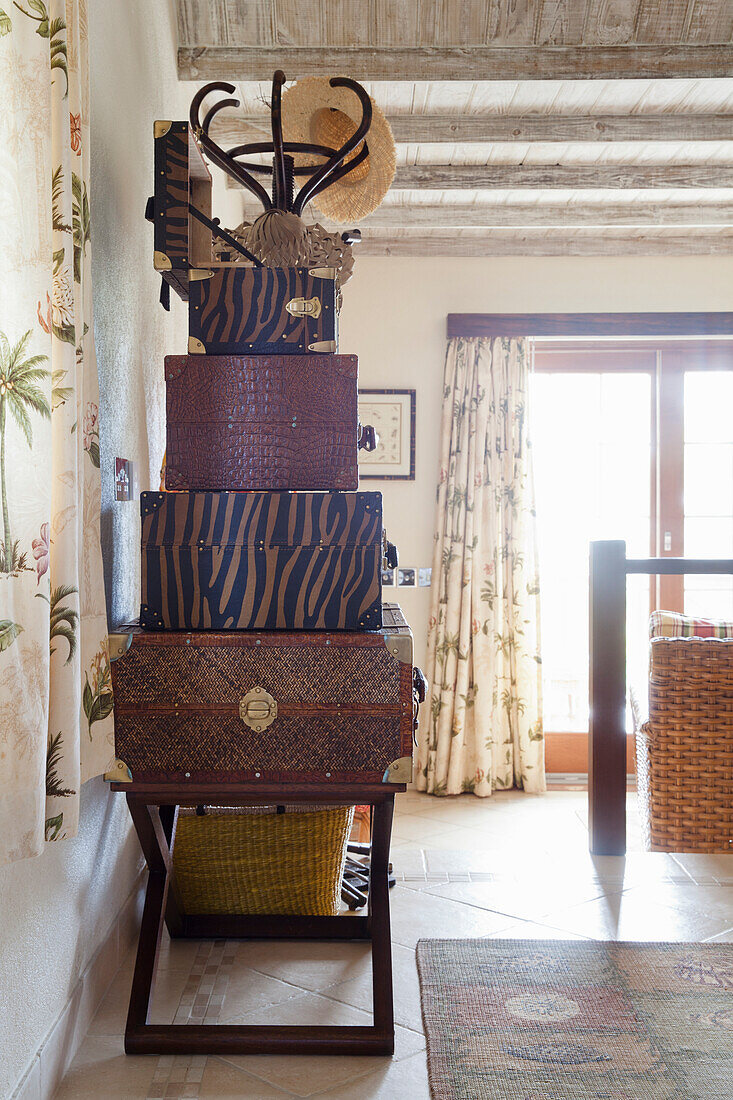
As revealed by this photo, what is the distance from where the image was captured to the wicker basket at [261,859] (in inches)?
77.3

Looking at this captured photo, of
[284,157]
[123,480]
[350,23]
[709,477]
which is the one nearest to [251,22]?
[350,23]

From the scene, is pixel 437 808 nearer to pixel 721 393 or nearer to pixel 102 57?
pixel 721 393

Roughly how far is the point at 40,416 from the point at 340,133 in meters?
1.23

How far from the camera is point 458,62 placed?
259 centimetres

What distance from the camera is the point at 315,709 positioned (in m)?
→ 1.56

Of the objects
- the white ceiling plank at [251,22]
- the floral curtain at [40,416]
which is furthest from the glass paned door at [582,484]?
the floral curtain at [40,416]

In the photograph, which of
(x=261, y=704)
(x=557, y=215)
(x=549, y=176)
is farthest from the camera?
(x=557, y=215)

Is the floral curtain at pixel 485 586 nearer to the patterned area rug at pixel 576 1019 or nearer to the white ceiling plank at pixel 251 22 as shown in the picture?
the white ceiling plank at pixel 251 22

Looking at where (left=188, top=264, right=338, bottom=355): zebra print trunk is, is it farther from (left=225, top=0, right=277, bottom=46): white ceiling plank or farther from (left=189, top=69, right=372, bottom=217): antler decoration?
(left=225, top=0, right=277, bottom=46): white ceiling plank

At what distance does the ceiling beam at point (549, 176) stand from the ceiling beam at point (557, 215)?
35cm

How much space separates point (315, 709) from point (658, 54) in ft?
7.33

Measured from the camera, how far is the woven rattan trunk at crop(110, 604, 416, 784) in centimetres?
156

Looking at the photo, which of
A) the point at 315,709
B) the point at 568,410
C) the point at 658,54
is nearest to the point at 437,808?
the point at 568,410

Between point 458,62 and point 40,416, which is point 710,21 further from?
point 40,416
